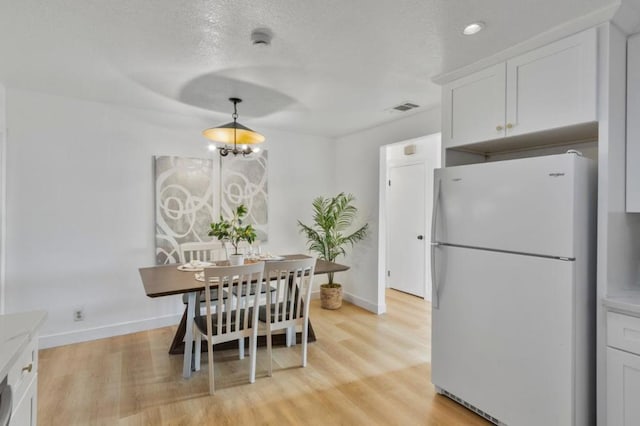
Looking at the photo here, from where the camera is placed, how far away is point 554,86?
1.92 meters

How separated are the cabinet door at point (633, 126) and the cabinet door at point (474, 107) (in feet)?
2.04

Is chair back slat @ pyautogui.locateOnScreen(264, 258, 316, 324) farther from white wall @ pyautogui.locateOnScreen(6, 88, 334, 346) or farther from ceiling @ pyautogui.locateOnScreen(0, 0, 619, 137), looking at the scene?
white wall @ pyautogui.locateOnScreen(6, 88, 334, 346)

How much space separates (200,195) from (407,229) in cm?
321

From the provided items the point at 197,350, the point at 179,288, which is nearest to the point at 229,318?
the point at 179,288

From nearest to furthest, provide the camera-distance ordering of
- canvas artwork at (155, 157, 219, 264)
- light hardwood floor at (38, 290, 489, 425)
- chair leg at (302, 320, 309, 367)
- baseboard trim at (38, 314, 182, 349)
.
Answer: light hardwood floor at (38, 290, 489, 425) → chair leg at (302, 320, 309, 367) → baseboard trim at (38, 314, 182, 349) → canvas artwork at (155, 157, 219, 264)

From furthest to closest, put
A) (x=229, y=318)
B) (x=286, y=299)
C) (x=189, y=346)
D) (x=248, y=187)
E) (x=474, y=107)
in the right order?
(x=248, y=187) → (x=286, y=299) → (x=189, y=346) → (x=229, y=318) → (x=474, y=107)

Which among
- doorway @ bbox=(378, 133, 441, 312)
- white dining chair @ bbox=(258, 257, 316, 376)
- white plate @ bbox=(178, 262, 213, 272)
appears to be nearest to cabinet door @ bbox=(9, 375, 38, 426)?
white dining chair @ bbox=(258, 257, 316, 376)

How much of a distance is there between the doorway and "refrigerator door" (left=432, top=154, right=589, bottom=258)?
2459 millimetres

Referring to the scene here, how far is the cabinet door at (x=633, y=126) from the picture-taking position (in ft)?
5.94

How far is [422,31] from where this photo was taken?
1985 millimetres

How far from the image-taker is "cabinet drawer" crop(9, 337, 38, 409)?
44.5 inches

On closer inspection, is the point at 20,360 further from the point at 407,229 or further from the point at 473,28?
the point at 407,229

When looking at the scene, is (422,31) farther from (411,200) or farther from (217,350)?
(411,200)

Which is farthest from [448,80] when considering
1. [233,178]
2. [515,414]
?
[233,178]
